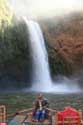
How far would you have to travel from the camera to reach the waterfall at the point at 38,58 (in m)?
55.6

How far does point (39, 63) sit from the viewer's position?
57.0m

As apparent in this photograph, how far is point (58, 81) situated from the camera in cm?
5588

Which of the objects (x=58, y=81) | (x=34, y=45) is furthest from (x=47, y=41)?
(x=58, y=81)

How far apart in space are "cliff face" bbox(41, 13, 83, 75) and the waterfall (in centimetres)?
79

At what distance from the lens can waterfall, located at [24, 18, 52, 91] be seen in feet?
182

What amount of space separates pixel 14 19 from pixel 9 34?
3.00 meters

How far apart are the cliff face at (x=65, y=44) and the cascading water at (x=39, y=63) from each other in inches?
33.0

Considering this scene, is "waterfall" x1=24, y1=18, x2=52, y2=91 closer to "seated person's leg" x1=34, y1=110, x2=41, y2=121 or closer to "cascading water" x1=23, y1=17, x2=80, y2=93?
"cascading water" x1=23, y1=17, x2=80, y2=93

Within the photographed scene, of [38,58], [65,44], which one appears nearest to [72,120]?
[65,44]

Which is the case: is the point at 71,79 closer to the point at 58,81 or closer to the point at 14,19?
the point at 58,81

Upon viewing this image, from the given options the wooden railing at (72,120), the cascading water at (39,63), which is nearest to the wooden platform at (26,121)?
the wooden railing at (72,120)

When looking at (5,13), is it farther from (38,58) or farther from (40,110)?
(40,110)

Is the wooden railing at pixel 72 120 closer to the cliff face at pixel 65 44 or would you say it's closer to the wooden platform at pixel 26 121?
the wooden platform at pixel 26 121

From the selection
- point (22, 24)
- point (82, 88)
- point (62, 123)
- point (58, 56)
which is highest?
point (22, 24)
